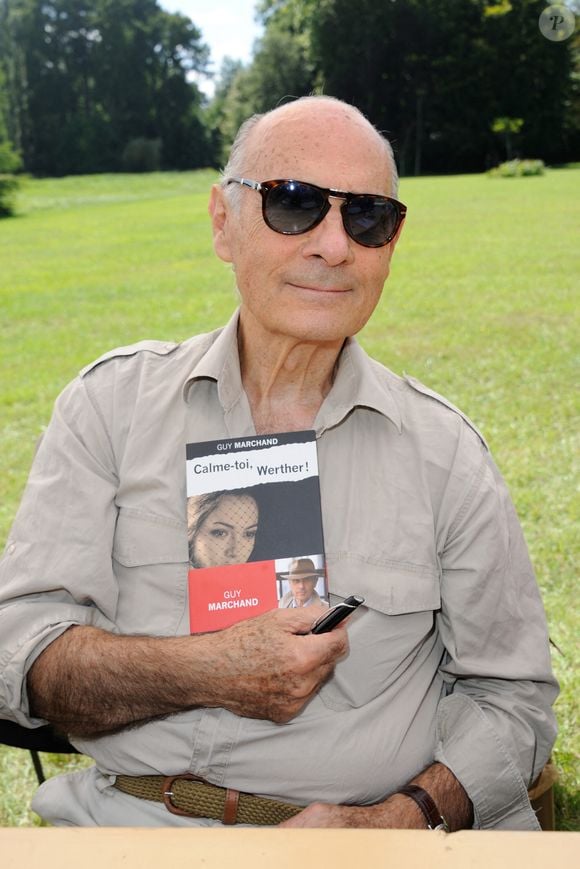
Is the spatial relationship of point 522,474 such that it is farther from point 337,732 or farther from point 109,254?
point 109,254

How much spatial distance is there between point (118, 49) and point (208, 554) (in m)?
77.3

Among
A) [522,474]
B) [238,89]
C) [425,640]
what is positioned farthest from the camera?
[238,89]

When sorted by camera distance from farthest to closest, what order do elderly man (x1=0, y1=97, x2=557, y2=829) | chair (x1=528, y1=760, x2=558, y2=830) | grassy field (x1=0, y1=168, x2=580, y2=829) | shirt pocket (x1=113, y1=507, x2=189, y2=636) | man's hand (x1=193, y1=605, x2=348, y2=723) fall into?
grassy field (x1=0, y1=168, x2=580, y2=829), chair (x1=528, y1=760, x2=558, y2=830), shirt pocket (x1=113, y1=507, x2=189, y2=636), elderly man (x1=0, y1=97, x2=557, y2=829), man's hand (x1=193, y1=605, x2=348, y2=723)

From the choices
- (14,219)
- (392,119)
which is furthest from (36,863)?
(392,119)

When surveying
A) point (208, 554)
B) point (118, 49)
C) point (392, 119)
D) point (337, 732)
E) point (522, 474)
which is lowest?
point (522, 474)

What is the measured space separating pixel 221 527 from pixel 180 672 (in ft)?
0.91

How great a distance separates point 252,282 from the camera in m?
1.87

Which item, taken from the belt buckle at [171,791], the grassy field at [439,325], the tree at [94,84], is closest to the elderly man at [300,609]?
the belt buckle at [171,791]

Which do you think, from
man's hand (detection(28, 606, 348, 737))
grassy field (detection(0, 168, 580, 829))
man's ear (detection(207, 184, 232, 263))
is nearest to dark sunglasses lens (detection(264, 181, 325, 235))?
man's ear (detection(207, 184, 232, 263))

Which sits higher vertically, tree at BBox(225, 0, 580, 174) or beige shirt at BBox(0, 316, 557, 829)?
tree at BBox(225, 0, 580, 174)

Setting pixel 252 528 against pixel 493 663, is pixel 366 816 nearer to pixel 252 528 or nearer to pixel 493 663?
pixel 493 663

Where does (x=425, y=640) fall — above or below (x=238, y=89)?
below

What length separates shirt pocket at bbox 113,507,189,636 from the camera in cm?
173

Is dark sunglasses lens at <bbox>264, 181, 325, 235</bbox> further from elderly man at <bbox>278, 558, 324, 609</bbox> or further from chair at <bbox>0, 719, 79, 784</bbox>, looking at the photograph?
chair at <bbox>0, 719, 79, 784</bbox>
